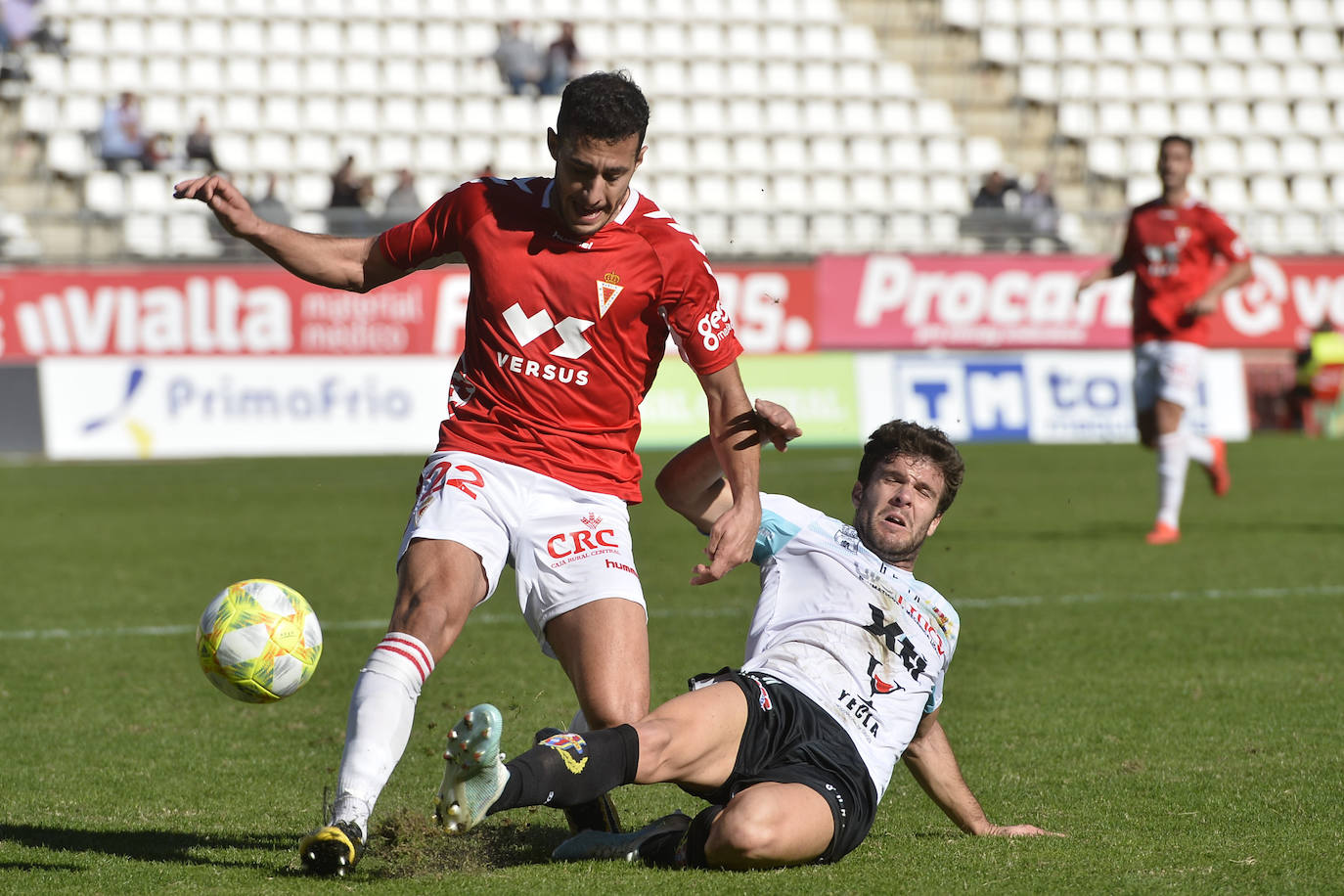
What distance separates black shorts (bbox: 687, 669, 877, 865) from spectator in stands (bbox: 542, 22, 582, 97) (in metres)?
20.7

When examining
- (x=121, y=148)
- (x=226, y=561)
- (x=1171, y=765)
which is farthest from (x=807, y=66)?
(x=1171, y=765)

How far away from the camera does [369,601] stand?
31.0 ft

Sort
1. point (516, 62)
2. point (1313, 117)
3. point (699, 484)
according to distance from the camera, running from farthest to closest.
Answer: point (1313, 117) < point (516, 62) < point (699, 484)

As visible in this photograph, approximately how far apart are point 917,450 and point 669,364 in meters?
14.9

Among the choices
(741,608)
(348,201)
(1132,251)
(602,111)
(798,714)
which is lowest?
(741,608)

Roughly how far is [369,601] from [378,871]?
17.3 feet

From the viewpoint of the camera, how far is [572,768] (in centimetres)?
392

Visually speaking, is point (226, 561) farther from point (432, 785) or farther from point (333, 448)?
point (333, 448)

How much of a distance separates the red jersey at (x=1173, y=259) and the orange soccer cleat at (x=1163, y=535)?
137 cm

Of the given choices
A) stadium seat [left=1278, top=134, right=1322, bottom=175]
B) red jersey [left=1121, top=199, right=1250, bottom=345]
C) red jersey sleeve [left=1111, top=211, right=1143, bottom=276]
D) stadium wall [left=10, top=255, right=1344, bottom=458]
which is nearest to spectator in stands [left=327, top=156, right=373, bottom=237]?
stadium wall [left=10, top=255, right=1344, bottom=458]

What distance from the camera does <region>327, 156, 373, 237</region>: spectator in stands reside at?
21.3 metres

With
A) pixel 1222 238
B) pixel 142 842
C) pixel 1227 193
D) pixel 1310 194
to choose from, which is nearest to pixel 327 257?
pixel 142 842

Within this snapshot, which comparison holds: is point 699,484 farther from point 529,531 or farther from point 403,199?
point 403,199

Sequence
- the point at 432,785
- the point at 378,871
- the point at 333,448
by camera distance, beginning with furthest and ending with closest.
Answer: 1. the point at 333,448
2. the point at 432,785
3. the point at 378,871
